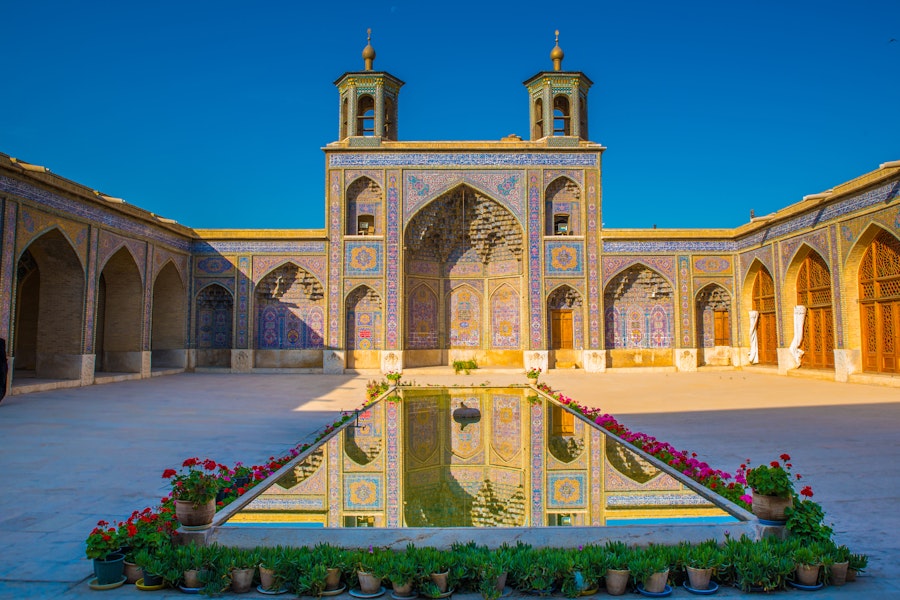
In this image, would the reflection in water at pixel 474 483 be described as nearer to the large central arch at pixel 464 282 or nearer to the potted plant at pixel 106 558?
the potted plant at pixel 106 558

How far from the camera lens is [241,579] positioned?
2502 mm

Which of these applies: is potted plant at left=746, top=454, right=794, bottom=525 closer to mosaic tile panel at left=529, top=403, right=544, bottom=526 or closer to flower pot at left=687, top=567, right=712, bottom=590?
flower pot at left=687, top=567, right=712, bottom=590

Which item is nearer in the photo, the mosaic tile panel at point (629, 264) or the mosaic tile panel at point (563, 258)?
the mosaic tile panel at point (563, 258)

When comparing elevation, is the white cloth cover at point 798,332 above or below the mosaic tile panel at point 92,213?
below

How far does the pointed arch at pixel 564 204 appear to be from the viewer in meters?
15.7

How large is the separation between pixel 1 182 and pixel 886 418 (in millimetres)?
12383

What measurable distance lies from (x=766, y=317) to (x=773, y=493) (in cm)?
1380

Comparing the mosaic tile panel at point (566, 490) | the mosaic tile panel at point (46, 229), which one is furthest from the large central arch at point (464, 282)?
the mosaic tile panel at point (566, 490)

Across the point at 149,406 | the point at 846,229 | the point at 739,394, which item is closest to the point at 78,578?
the point at 149,406

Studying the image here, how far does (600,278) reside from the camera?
50.8 feet

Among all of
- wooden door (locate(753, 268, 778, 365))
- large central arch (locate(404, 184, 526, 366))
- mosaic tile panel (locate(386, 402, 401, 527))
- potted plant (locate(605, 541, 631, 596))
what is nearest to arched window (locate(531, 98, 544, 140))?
large central arch (locate(404, 184, 526, 366))

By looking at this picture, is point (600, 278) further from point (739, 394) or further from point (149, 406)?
point (149, 406)

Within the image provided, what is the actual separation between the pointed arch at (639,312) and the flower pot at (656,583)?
13900 mm

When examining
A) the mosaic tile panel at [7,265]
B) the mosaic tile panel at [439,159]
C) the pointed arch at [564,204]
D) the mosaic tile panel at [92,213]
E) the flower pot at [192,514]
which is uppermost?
the mosaic tile panel at [439,159]
